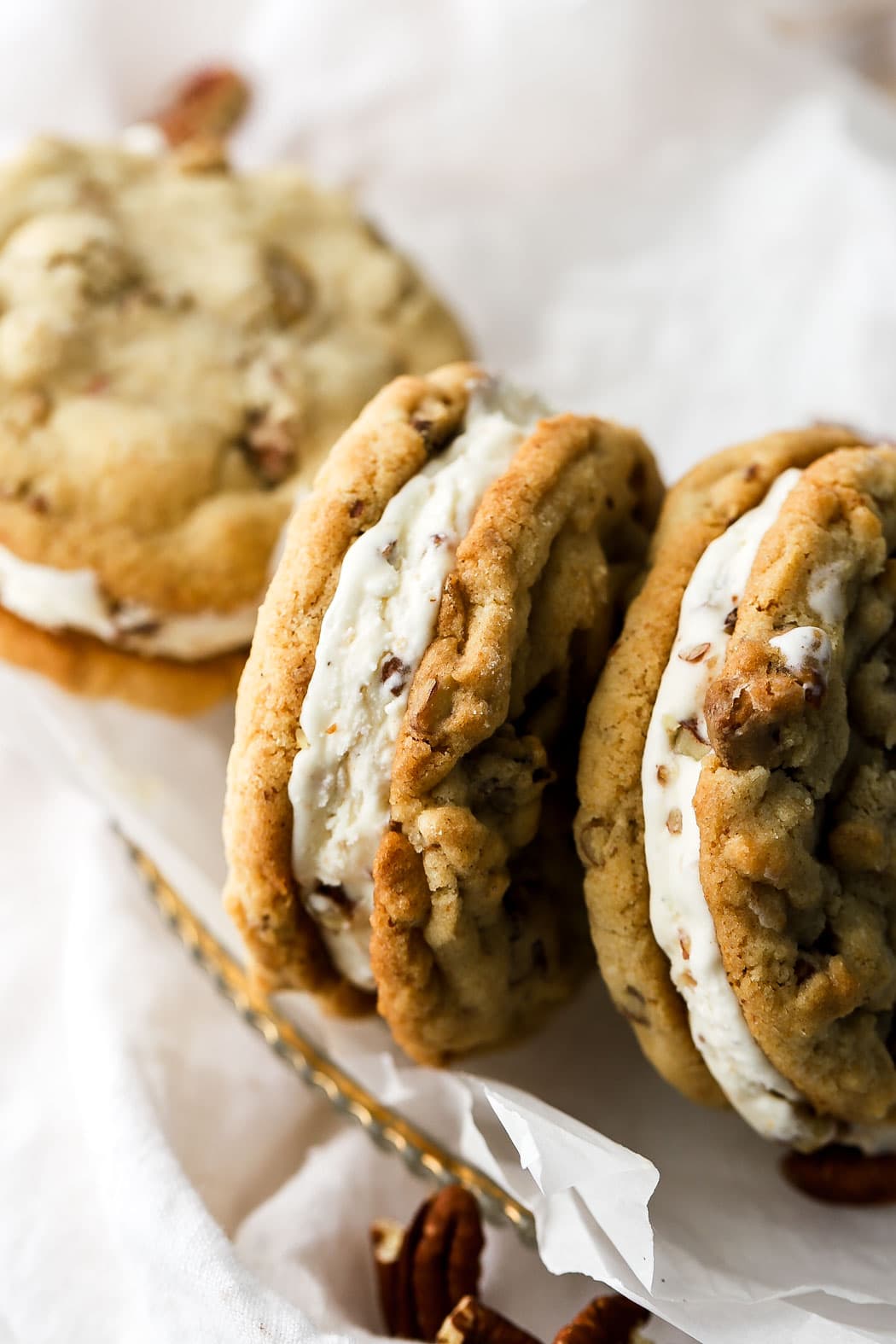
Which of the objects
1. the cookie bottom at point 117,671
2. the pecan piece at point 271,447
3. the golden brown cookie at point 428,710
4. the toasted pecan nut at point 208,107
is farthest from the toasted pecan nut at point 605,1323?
the toasted pecan nut at point 208,107

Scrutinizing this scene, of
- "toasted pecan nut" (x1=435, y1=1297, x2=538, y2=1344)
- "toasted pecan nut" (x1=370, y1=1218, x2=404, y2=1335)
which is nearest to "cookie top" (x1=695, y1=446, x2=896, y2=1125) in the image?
"toasted pecan nut" (x1=435, y1=1297, x2=538, y2=1344)

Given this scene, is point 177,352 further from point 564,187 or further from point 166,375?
point 564,187

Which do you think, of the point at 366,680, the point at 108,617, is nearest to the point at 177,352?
the point at 108,617

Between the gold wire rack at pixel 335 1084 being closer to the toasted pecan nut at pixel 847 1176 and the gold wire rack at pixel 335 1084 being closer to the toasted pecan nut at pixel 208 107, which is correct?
the toasted pecan nut at pixel 847 1176

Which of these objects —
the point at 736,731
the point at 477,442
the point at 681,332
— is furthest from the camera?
the point at 681,332

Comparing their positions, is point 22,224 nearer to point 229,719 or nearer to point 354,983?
point 229,719

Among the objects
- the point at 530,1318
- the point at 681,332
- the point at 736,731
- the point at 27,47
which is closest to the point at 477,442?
the point at 736,731

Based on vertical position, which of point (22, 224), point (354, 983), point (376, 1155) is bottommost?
point (376, 1155)
